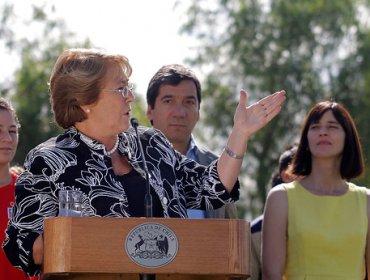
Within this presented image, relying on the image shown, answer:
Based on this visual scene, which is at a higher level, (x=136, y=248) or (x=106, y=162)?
(x=106, y=162)

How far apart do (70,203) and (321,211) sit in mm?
2249

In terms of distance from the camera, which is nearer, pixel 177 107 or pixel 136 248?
pixel 136 248

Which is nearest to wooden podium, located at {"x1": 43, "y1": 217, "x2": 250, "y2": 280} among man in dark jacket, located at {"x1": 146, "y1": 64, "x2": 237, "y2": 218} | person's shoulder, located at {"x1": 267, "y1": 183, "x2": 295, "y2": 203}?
person's shoulder, located at {"x1": 267, "y1": 183, "x2": 295, "y2": 203}

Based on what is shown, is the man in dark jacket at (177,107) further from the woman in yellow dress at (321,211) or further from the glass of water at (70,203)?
the glass of water at (70,203)

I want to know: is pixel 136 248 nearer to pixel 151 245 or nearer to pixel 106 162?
pixel 151 245

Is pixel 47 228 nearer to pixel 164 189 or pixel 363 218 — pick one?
pixel 164 189

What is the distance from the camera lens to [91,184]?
17.8 feet

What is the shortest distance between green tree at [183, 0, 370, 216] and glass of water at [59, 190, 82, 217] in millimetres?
26512

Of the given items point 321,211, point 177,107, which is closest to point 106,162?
point 321,211

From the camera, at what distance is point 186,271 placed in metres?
4.86

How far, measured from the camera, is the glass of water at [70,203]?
5.22 m

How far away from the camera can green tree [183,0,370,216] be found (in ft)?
107

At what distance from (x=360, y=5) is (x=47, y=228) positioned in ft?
98.3

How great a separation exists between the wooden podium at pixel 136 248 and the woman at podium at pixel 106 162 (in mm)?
423
